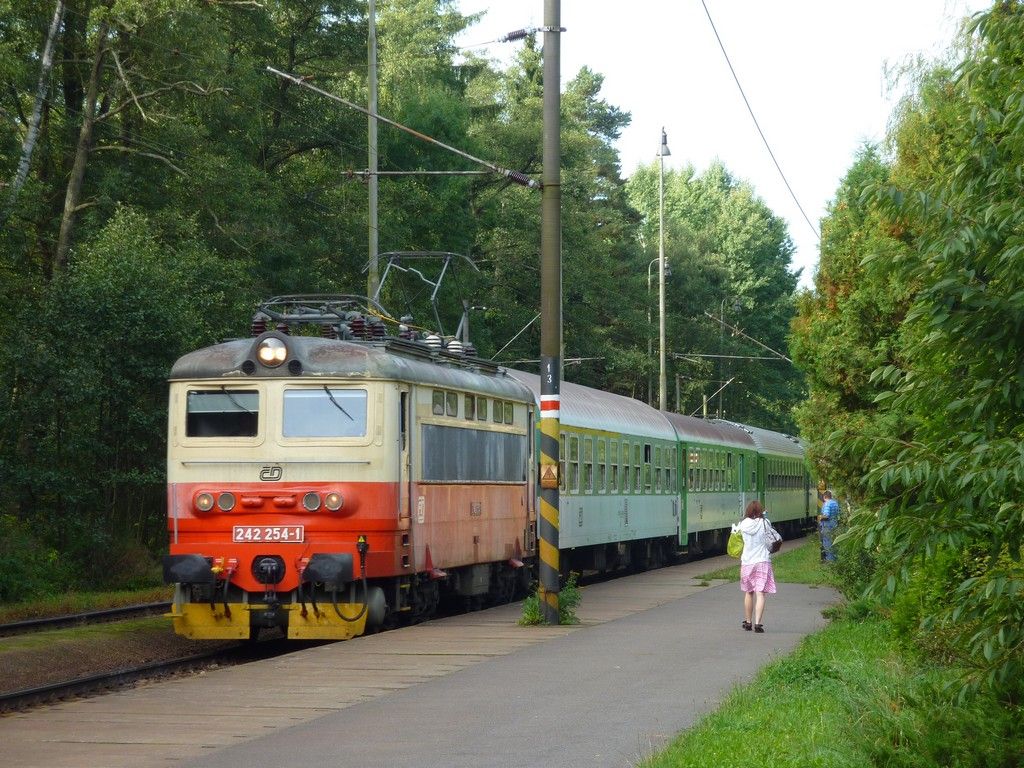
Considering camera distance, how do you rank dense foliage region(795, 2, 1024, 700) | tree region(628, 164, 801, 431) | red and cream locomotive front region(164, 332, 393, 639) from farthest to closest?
tree region(628, 164, 801, 431), red and cream locomotive front region(164, 332, 393, 639), dense foliage region(795, 2, 1024, 700)

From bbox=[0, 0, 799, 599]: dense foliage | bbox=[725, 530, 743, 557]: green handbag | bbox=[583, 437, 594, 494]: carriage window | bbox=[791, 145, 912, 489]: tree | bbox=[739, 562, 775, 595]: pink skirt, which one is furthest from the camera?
bbox=[583, 437, 594, 494]: carriage window

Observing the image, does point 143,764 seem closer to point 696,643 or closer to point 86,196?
point 696,643

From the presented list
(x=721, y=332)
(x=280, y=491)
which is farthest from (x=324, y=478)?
(x=721, y=332)

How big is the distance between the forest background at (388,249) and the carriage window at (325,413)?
543cm

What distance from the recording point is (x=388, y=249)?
136 feet

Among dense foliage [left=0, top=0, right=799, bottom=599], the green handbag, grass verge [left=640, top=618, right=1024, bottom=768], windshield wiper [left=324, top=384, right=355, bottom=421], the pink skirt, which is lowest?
grass verge [left=640, top=618, right=1024, bottom=768]

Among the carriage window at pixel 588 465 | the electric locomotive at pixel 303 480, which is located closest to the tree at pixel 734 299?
the carriage window at pixel 588 465

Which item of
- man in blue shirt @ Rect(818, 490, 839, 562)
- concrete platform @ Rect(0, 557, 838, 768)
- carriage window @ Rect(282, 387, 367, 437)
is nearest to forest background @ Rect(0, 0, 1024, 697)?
concrete platform @ Rect(0, 557, 838, 768)

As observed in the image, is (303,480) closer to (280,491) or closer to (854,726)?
(280,491)

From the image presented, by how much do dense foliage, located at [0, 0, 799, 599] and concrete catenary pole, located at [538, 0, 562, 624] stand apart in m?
6.43

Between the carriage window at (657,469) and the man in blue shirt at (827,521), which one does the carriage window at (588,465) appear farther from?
the carriage window at (657,469)

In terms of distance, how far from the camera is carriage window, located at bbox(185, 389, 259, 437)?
1714 centimetres

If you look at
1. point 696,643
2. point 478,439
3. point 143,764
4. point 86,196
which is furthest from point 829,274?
point 86,196

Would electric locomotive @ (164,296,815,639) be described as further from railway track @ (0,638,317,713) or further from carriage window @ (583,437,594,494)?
carriage window @ (583,437,594,494)
